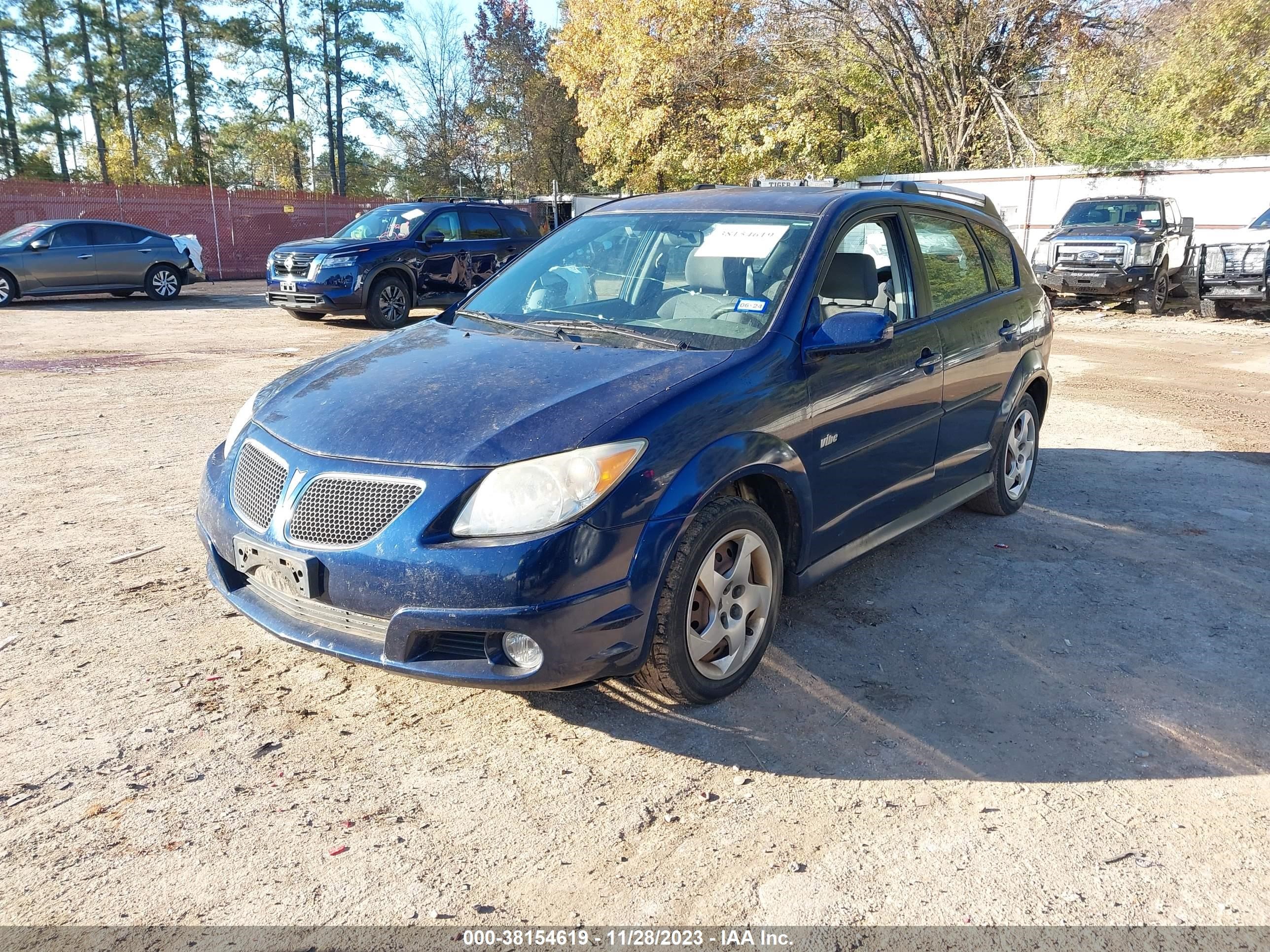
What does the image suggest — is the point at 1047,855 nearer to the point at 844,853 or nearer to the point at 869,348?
the point at 844,853

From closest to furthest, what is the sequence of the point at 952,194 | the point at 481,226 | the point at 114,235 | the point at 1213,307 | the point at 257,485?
the point at 257,485 → the point at 952,194 → the point at 481,226 → the point at 1213,307 → the point at 114,235

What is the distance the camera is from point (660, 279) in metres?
4.07

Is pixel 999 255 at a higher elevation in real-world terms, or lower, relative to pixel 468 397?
higher

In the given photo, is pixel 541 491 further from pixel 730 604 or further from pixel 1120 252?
pixel 1120 252

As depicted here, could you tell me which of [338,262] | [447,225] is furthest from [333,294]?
[447,225]

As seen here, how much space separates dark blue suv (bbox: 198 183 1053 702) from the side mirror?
0.04 feet

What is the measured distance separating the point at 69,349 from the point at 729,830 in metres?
11.8

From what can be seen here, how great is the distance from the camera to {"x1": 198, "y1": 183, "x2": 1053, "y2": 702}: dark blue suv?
2807mm

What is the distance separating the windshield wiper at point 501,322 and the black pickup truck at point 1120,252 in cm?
1516

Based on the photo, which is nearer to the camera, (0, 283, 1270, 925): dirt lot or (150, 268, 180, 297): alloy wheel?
(0, 283, 1270, 925): dirt lot

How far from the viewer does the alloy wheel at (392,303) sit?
45.5ft

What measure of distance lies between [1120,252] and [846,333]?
1537 centimetres

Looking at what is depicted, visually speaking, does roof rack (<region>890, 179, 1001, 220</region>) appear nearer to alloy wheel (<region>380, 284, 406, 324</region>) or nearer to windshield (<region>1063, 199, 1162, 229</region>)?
alloy wheel (<region>380, 284, 406, 324</region>)

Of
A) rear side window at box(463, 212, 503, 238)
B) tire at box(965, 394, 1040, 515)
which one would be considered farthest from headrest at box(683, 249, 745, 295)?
rear side window at box(463, 212, 503, 238)
